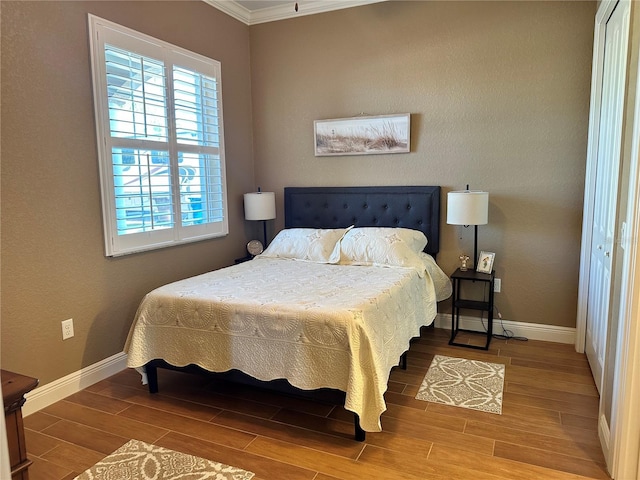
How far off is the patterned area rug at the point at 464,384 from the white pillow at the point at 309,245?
1160 mm

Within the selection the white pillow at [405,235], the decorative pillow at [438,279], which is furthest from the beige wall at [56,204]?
the decorative pillow at [438,279]

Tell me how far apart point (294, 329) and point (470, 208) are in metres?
1.81

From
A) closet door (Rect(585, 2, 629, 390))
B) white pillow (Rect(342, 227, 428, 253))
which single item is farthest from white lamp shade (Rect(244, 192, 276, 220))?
closet door (Rect(585, 2, 629, 390))

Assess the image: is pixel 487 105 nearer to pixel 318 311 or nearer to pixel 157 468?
pixel 318 311

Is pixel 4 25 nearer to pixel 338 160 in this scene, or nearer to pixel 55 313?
pixel 55 313

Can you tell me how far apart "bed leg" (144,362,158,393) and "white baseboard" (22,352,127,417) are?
466 mm

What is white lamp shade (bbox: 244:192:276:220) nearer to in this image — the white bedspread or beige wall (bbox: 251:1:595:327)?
beige wall (bbox: 251:1:595:327)

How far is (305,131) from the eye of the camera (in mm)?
4230

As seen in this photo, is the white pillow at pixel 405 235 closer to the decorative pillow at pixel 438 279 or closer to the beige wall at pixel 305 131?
the decorative pillow at pixel 438 279

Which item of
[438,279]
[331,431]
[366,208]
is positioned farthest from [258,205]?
[331,431]

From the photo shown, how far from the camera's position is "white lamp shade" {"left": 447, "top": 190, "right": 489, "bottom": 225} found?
10.8 feet

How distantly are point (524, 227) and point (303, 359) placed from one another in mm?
2288

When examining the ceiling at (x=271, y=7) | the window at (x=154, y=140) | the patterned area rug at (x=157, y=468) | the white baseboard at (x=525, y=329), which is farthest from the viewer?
the ceiling at (x=271, y=7)

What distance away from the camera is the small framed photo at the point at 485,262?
3.51 m
